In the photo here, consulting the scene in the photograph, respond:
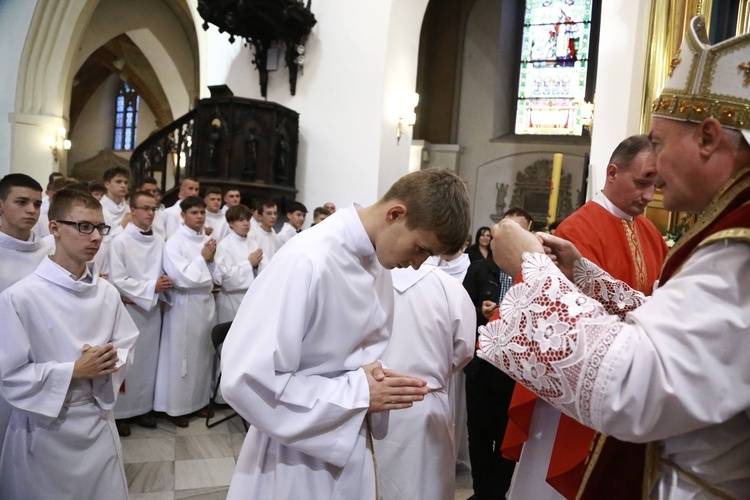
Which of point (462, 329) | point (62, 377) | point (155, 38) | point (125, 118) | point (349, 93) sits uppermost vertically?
point (155, 38)

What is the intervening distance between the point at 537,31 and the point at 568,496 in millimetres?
14387

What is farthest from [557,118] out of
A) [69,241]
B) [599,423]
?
[599,423]

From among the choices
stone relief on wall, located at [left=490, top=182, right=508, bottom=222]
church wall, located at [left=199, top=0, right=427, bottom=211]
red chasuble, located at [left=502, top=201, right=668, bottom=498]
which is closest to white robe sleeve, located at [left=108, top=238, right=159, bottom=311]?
red chasuble, located at [left=502, top=201, right=668, bottom=498]

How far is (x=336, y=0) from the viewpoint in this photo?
29.1 ft

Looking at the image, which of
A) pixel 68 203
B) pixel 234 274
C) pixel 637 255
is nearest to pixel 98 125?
pixel 234 274

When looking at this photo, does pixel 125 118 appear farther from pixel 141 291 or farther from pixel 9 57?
pixel 141 291

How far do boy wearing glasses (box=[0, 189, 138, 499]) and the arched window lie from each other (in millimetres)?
22941

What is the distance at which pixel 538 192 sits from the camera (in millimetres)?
14180

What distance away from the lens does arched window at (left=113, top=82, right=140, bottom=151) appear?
77.8 feet

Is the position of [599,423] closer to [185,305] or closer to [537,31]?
[185,305]

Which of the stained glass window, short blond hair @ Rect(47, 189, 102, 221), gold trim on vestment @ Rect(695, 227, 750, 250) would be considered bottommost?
short blond hair @ Rect(47, 189, 102, 221)

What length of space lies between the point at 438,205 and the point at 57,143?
533 inches

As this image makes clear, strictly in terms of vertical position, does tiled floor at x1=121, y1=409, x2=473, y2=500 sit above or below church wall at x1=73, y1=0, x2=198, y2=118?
below

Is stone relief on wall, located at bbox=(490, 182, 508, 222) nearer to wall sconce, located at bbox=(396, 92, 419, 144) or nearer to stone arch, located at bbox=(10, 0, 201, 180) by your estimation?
wall sconce, located at bbox=(396, 92, 419, 144)
